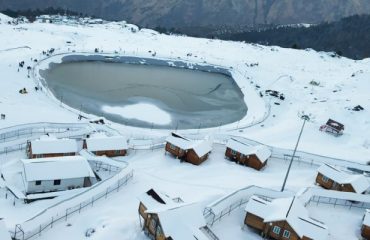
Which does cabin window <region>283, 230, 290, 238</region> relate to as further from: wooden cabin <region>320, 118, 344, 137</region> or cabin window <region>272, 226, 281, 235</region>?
wooden cabin <region>320, 118, 344, 137</region>

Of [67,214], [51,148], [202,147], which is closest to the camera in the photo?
[67,214]

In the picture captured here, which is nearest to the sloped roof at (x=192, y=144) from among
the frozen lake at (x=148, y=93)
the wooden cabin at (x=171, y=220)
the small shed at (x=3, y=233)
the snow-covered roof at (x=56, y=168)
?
the snow-covered roof at (x=56, y=168)

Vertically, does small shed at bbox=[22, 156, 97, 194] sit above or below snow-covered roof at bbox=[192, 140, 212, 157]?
below

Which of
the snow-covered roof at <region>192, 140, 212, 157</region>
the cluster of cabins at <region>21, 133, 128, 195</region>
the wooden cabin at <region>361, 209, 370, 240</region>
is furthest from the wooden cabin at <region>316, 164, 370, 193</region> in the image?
the cluster of cabins at <region>21, 133, 128, 195</region>

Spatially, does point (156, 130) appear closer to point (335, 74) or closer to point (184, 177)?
point (184, 177)

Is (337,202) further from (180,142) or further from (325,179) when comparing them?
(180,142)

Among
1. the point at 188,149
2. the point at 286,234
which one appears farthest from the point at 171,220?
the point at 188,149
